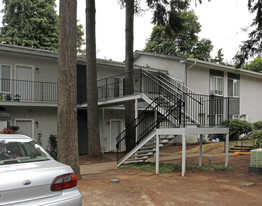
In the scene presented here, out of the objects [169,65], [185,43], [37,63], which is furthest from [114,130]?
[185,43]

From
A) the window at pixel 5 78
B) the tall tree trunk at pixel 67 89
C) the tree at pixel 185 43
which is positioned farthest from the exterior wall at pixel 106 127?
the tree at pixel 185 43

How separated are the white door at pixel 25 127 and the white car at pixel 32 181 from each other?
11.6m

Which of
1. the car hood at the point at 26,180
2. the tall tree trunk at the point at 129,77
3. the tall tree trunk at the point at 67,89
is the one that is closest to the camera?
the car hood at the point at 26,180

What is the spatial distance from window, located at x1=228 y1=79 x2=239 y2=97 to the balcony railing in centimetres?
1373

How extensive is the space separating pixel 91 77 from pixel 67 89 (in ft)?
20.2

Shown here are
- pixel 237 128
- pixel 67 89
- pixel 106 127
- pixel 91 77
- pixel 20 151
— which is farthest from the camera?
pixel 237 128

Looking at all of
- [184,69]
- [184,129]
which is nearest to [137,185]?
[184,129]

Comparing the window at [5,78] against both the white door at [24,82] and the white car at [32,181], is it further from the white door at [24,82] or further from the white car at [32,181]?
the white car at [32,181]

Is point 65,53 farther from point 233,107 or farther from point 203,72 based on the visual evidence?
point 233,107

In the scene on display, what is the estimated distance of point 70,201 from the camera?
3.74 meters

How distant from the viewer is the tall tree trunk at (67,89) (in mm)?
7719

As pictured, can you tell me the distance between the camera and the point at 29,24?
28.9 metres

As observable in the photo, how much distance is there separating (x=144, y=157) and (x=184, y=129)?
284 cm

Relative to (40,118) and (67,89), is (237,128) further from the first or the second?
(67,89)
